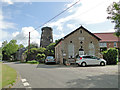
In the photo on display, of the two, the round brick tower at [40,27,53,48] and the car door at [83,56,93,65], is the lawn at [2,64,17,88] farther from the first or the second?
the round brick tower at [40,27,53,48]

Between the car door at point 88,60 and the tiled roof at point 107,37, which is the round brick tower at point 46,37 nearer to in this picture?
the tiled roof at point 107,37

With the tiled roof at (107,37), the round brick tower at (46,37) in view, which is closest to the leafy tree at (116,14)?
the tiled roof at (107,37)

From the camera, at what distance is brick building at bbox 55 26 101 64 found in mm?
24797

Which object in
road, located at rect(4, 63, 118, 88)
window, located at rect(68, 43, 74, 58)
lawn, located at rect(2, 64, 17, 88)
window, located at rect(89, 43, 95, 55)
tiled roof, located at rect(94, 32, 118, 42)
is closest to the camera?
road, located at rect(4, 63, 118, 88)

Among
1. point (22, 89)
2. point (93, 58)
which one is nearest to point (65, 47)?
point (93, 58)

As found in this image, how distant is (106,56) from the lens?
22.2m

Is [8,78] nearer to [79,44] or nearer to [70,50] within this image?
[70,50]

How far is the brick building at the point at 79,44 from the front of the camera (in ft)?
81.4

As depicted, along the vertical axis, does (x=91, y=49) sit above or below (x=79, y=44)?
below

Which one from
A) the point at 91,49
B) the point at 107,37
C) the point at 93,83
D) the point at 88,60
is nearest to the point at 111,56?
the point at 91,49

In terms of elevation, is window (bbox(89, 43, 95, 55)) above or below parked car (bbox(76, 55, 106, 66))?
above

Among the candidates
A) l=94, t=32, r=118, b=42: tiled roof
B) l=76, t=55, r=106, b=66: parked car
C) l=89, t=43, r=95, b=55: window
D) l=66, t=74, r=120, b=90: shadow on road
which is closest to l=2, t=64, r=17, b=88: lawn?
l=66, t=74, r=120, b=90: shadow on road

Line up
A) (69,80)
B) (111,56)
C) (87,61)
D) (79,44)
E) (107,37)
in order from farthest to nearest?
(107,37) → (79,44) → (111,56) → (87,61) → (69,80)

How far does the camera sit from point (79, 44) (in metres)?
25.3
